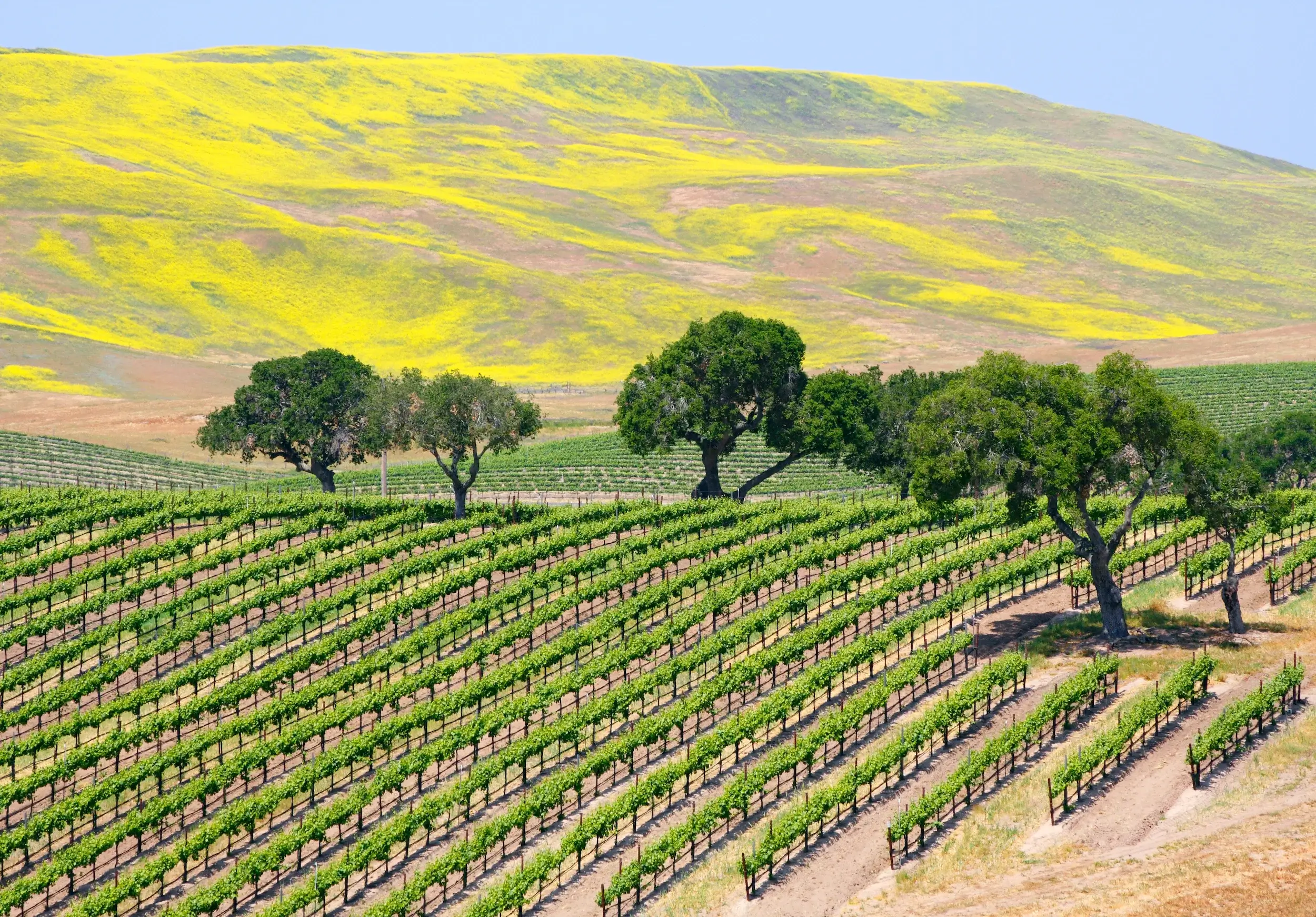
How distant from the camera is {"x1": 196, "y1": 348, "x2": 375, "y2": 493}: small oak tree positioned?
98000 mm

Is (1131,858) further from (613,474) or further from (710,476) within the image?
(613,474)

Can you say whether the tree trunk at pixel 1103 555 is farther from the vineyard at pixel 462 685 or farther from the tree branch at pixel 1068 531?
the vineyard at pixel 462 685

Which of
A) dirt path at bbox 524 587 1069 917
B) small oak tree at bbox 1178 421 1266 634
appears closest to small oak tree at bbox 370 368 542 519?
dirt path at bbox 524 587 1069 917

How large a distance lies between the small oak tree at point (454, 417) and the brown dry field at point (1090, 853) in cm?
3942

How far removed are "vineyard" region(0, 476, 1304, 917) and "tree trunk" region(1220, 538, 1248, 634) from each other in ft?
22.9

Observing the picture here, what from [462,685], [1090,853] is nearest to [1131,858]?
[1090,853]

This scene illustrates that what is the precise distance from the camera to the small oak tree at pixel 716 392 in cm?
8625

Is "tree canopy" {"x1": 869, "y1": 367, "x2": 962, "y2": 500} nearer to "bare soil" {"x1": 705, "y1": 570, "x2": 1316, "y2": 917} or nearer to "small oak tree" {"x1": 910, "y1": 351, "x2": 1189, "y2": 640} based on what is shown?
"small oak tree" {"x1": 910, "y1": 351, "x2": 1189, "y2": 640}

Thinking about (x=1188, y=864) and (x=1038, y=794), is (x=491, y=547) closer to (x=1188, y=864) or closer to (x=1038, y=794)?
(x=1038, y=794)

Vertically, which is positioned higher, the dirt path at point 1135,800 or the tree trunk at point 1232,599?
the tree trunk at point 1232,599

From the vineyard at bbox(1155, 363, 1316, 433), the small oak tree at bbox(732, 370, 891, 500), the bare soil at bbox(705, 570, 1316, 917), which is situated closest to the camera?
the bare soil at bbox(705, 570, 1316, 917)

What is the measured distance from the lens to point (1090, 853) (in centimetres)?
4419

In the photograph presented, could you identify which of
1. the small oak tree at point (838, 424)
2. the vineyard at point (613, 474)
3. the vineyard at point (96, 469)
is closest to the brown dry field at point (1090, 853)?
the small oak tree at point (838, 424)

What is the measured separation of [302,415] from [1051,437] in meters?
56.4
